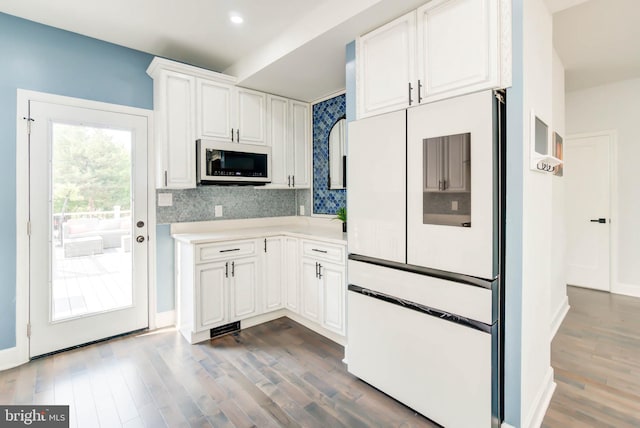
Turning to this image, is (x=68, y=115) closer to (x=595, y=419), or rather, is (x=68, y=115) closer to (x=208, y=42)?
A: (x=208, y=42)

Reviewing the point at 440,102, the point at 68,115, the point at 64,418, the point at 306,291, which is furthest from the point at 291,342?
the point at 68,115

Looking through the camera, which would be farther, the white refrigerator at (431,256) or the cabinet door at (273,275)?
the cabinet door at (273,275)

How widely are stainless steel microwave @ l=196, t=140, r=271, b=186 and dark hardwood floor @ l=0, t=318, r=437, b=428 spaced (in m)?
1.58

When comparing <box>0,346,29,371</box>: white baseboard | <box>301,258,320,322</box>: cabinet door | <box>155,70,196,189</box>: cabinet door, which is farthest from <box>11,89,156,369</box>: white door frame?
<box>301,258,320,322</box>: cabinet door

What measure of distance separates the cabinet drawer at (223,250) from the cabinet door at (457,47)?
2099 millimetres

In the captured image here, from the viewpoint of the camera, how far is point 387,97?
2.07m

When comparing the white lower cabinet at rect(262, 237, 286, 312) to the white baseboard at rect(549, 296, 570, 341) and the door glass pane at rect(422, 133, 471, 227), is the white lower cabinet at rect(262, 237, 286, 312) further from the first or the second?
the white baseboard at rect(549, 296, 570, 341)

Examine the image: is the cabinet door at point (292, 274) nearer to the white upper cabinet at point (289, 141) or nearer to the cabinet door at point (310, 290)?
the cabinet door at point (310, 290)

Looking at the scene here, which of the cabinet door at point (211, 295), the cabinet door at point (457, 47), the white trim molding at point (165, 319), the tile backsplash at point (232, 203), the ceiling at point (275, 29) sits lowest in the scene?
the white trim molding at point (165, 319)

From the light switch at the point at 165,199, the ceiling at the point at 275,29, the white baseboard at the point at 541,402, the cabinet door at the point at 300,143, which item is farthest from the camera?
the cabinet door at the point at 300,143

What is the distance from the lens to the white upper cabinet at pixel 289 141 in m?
3.62

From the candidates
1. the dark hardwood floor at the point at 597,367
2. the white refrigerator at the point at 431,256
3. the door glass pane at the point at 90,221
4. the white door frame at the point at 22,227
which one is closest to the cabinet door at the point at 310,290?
the white refrigerator at the point at 431,256

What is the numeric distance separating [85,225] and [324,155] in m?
2.51

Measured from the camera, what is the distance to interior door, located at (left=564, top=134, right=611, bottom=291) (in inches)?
166
